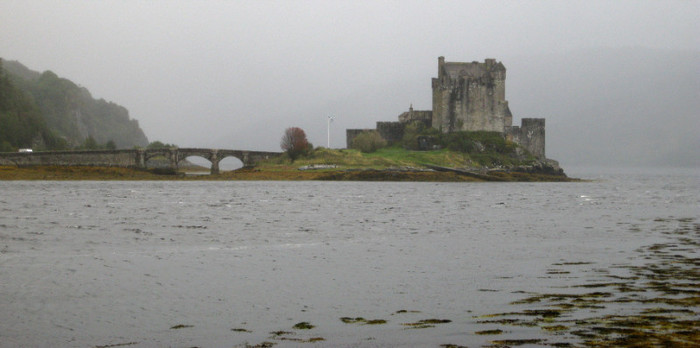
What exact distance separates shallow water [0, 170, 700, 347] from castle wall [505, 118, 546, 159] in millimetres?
71141

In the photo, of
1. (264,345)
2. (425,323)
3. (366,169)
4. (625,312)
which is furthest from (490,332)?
(366,169)

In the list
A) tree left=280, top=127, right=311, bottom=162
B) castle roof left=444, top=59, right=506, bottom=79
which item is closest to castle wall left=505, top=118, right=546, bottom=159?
castle roof left=444, top=59, right=506, bottom=79

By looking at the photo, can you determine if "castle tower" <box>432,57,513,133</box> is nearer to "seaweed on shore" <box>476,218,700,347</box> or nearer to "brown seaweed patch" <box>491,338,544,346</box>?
"seaweed on shore" <box>476,218,700,347</box>

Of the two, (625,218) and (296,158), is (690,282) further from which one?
(296,158)

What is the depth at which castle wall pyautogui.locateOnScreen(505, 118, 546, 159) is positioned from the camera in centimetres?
10451

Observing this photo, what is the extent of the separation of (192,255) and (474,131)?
83526mm

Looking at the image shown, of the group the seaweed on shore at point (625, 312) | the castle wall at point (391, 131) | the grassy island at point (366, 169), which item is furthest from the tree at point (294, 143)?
the seaweed on shore at point (625, 312)

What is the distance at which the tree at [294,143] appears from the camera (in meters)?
98.8

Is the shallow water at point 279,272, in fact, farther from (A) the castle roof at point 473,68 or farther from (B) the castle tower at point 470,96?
(A) the castle roof at point 473,68

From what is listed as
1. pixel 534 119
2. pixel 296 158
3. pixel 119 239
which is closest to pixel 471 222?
pixel 119 239

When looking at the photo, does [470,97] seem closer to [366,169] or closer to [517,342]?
[366,169]

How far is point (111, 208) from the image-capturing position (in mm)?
38812

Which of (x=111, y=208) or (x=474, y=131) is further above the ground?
(x=474, y=131)

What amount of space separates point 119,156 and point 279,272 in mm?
82759
